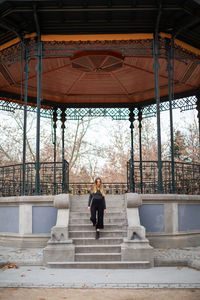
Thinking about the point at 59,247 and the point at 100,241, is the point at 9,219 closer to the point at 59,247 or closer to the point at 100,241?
the point at 59,247

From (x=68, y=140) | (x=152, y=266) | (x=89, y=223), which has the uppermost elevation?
(x=68, y=140)

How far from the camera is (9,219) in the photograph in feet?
38.5

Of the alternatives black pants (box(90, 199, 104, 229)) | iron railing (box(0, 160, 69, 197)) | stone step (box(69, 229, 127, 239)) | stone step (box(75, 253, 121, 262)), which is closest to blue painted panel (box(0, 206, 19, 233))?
iron railing (box(0, 160, 69, 197))

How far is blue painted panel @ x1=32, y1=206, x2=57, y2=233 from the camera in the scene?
1123 centimetres

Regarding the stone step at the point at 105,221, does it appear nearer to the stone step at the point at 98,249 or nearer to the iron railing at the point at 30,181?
the stone step at the point at 98,249

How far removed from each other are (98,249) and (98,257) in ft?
1.16

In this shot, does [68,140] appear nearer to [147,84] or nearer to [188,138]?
[188,138]

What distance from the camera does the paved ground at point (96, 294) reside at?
6.21 meters

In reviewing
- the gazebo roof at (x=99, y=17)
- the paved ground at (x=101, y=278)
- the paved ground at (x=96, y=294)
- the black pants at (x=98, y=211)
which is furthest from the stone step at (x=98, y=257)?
the gazebo roof at (x=99, y=17)

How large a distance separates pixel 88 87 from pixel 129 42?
18.5 feet

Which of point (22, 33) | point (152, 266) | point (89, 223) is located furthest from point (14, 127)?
point (152, 266)

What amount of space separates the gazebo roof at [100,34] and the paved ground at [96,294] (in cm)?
782

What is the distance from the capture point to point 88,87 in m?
18.0

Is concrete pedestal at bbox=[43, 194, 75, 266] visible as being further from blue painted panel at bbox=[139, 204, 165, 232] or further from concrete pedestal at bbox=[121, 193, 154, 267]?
blue painted panel at bbox=[139, 204, 165, 232]
